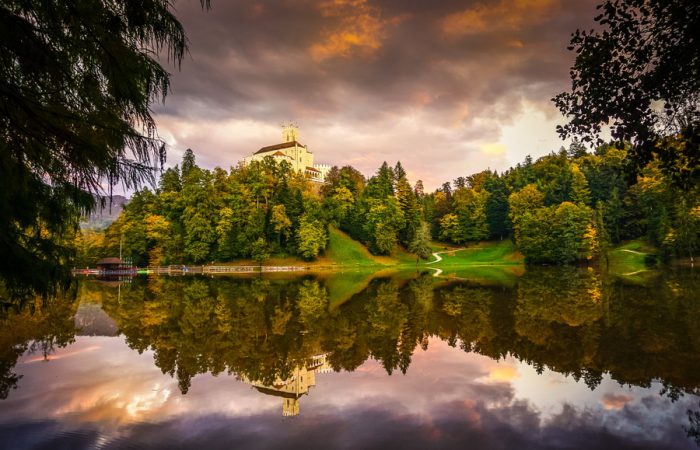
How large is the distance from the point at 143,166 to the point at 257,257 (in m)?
60.3

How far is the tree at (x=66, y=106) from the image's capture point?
4605 mm

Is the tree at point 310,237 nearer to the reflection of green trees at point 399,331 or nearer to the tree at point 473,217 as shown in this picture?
the tree at point 473,217

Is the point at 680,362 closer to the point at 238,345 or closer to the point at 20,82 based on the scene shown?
the point at 238,345

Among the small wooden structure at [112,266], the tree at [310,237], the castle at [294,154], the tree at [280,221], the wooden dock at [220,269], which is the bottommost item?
the wooden dock at [220,269]

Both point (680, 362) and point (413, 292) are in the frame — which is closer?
point (680, 362)

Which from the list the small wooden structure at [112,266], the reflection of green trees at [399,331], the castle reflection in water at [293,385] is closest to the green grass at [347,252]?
the small wooden structure at [112,266]

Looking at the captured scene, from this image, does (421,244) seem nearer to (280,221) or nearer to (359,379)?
(280,221)

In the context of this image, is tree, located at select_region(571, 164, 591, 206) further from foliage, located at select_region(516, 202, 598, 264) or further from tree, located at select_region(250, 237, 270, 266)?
tree, located at select_region(250, 237, 270, 266)

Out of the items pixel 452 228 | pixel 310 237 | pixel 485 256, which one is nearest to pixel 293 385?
pixel 310 237

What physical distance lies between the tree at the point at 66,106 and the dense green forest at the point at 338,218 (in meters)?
59.9

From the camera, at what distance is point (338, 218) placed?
7712 cm

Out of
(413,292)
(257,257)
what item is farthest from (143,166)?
(257,257)

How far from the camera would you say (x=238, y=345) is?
41.0 ft

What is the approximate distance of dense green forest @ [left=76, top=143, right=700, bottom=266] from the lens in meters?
61.7
